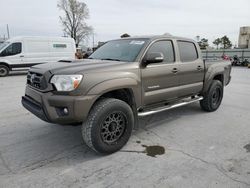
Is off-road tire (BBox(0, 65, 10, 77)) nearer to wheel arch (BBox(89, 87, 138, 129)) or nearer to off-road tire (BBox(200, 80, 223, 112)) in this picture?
wheel arch (BBox(89, 87, 138, 129))

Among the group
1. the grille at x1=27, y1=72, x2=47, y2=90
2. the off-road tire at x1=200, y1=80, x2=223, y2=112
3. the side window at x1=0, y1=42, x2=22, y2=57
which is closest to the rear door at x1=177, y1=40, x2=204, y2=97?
the off-road tire at x1=200, y1=80, x2=223, y2=112

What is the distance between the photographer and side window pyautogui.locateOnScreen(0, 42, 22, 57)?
12210 millimetres

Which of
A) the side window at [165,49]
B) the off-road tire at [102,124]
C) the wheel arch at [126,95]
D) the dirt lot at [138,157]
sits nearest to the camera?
the dirt lot at [138,157]

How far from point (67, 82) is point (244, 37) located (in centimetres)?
3721

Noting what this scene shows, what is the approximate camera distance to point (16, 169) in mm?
2816

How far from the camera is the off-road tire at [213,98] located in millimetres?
5227

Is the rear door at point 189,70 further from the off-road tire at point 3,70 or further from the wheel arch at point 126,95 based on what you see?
the off-road tire at point 3,70

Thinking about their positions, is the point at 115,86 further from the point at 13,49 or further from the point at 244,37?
the point at 244,37

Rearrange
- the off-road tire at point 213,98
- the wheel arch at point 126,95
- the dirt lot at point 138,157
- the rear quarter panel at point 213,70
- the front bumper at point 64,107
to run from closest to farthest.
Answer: the dirt lot at point 138,157
the front bumper at point 64,107
the wheel arch at point 126,95
the rear quarter panel at point 213,70
the off-road tire at point 213,98

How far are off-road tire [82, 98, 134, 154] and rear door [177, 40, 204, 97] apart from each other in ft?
5.37

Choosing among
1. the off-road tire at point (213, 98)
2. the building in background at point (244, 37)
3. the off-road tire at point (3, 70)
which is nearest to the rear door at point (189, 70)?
the off-road tire at point (213, 98)

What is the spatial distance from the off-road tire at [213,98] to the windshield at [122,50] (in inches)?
92.1

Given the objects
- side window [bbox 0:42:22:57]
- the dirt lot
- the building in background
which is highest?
the building in background

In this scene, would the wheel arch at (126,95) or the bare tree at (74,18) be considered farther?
the bare tree at (74,18)
